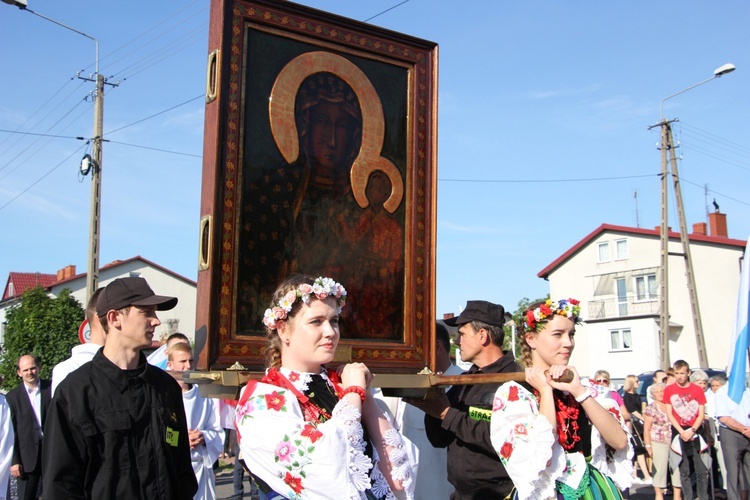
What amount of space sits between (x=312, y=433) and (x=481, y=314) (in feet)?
6.75

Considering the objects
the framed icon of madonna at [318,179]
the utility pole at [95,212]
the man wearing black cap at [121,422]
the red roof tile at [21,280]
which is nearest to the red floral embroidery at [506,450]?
the framed icon of madonna at [318,179]

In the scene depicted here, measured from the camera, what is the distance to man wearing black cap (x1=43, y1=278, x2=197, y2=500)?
3.15 m

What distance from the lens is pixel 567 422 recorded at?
374cm

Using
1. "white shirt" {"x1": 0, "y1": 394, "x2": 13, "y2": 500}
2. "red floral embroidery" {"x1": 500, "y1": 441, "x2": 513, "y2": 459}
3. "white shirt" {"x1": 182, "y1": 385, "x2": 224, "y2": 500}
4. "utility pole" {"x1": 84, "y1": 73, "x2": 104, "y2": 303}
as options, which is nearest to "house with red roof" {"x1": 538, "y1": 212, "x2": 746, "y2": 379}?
"utility pole" {"x1": 84, "y1": 73, "x2": 104, "y2": 303}

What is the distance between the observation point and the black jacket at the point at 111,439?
313cm

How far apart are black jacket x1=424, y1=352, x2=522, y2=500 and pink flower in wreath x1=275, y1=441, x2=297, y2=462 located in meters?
1.63

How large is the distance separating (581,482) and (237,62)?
2541 mm

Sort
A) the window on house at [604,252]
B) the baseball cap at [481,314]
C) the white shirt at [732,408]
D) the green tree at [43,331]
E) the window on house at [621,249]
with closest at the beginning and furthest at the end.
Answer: the baseball cap at [481,314]
the white shirt at [732,408]
the green tree at [43,331]
the window on house at [621,249]
the window on house at [604,252]

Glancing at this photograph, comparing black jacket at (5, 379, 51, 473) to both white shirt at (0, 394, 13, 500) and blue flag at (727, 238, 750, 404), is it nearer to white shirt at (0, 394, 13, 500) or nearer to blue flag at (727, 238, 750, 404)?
white shirt at (0, 394, 13, 500)

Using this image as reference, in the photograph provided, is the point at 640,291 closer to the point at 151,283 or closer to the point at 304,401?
the point at 151,283

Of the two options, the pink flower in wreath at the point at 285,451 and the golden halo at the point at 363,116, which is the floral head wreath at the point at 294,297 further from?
the golden halo at the point at 363,116

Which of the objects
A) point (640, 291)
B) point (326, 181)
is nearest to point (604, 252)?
point (640, 291)

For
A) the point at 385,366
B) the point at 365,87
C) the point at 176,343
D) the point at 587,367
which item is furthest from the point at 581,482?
the point at 587,367

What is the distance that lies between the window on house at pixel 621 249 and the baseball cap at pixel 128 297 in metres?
41.0
